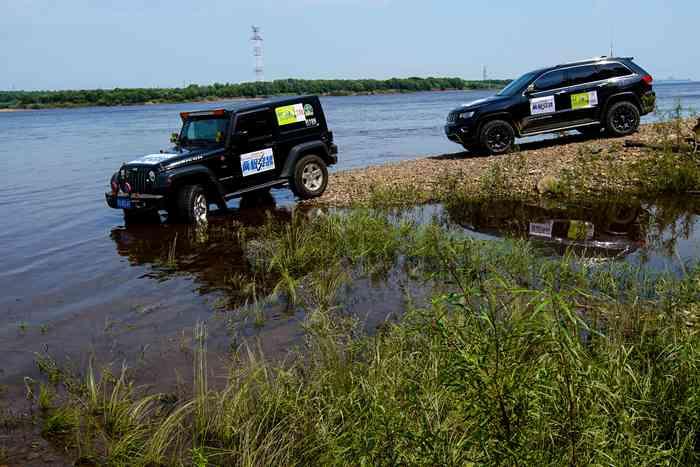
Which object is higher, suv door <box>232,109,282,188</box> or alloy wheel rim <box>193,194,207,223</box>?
suv door <box>232,109,282,188</box>

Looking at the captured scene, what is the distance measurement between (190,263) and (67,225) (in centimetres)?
480

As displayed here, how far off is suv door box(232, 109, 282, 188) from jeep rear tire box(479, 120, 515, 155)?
4998 mm

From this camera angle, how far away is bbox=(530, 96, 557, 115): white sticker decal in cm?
1355

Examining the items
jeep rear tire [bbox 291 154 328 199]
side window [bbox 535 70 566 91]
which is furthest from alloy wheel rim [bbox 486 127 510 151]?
jeep rear tire [bbox 291 154 328 199]

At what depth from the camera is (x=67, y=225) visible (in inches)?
455

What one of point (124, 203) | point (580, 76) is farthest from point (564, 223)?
point (124, 203)

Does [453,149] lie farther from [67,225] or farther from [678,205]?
[67,225]

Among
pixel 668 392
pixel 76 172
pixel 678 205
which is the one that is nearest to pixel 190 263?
pixel 668 392

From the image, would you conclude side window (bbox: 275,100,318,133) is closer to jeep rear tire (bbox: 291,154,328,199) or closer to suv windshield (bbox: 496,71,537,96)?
jeep rear tire (bbox: 291,154,328,199)

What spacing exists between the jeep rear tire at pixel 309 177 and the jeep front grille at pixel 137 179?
2679 millimetres

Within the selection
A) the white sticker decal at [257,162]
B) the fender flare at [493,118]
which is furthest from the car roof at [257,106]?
the fender flare at [493,118]

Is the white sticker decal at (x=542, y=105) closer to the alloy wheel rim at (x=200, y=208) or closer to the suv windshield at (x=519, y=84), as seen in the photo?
the suv windshield at (x=519, y=84)

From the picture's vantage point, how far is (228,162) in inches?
412

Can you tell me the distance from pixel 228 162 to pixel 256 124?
0.89 meters
